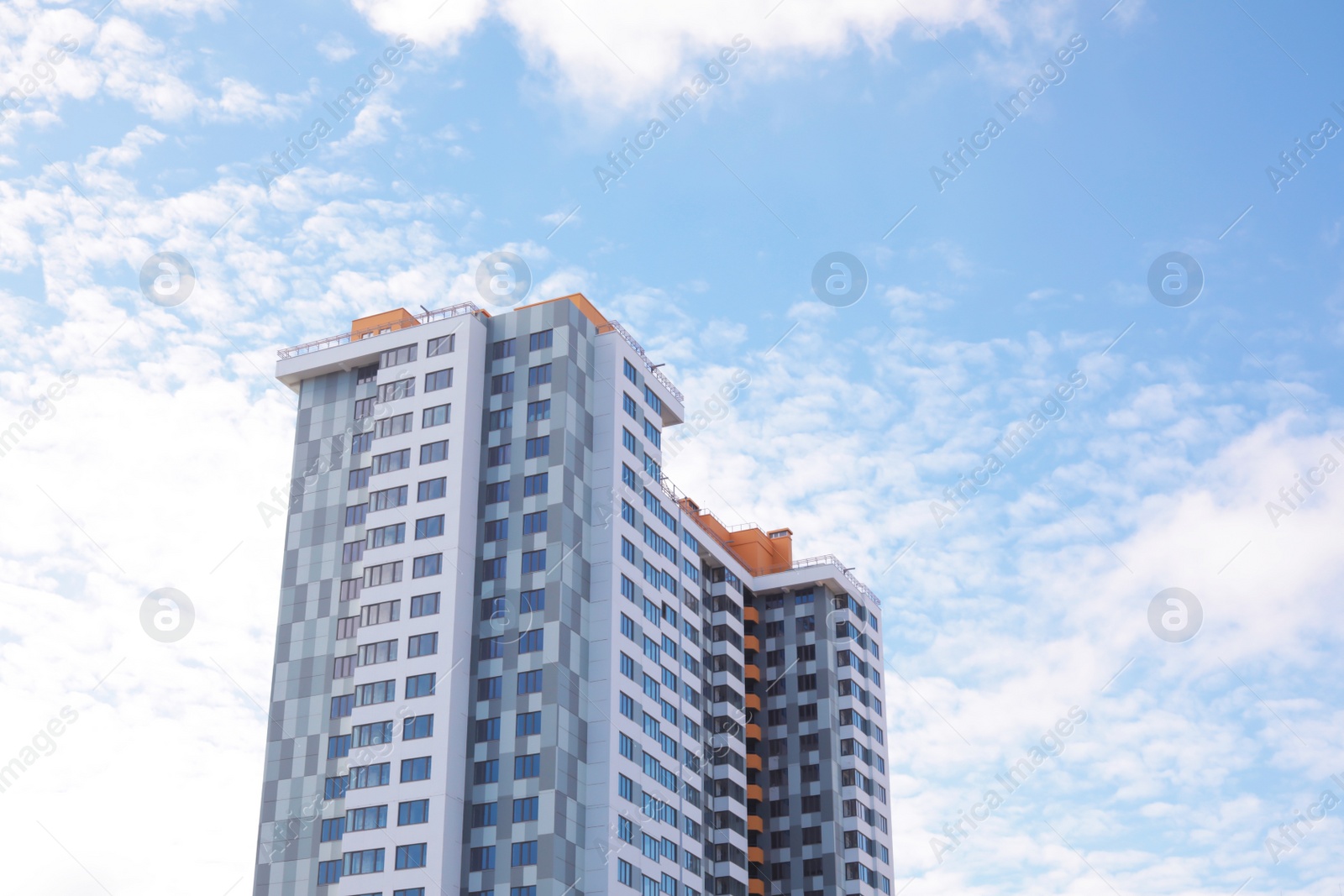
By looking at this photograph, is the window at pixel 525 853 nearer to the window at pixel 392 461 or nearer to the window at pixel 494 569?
the window at pixel 494 569

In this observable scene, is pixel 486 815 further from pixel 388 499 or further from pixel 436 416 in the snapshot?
pixel 436 416

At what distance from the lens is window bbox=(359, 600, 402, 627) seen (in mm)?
109250

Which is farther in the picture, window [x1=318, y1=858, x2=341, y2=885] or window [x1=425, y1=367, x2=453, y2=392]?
window [x1=425, y1=367, x2=453, y2=392]

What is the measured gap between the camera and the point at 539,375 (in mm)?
116875

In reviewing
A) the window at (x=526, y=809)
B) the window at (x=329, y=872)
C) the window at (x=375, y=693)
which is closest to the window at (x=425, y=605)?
the window at (x=375, y=693)

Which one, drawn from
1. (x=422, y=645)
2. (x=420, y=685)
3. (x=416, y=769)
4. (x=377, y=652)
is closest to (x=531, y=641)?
(x=422, y=645)

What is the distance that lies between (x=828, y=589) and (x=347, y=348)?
186ft

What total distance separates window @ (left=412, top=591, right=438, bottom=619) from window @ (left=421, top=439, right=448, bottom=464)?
10752mm

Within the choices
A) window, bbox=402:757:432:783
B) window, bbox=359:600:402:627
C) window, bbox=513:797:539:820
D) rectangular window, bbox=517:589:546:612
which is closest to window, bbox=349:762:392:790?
window, bbox=402:757:432:783

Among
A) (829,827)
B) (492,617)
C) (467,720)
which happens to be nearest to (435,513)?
(492,617)

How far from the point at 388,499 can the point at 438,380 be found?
33.4 feet

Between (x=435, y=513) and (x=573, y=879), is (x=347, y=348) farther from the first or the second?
(x=573, y=879)

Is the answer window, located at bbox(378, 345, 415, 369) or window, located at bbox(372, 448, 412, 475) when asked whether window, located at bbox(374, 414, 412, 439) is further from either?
window, located at bbox(378, 345, 415, 369)

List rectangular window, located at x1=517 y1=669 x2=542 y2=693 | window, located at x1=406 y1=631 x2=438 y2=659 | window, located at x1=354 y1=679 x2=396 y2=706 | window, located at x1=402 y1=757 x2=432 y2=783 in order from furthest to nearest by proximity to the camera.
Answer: window, located at x1=406 y1=631 x2=438 y2=659 < window, located at x1=354 y1=679 x2=396 y2=706 < rectangular window, located at x1=517 y1=669 x2=542 y2=693 < window, located at x1=402 y1=757 x2=432 y2=783
